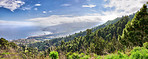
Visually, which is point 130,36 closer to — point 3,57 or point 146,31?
point 146,31

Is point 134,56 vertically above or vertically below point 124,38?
above

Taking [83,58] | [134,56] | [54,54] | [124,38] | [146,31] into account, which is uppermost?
[54,54]

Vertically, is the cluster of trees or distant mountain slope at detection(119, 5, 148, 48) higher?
distant mountain slope at detection(119, 5, 148, 48)

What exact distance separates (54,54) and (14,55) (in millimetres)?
1895

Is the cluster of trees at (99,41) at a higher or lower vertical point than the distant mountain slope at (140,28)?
lower

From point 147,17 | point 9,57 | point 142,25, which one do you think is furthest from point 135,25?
point 9,57

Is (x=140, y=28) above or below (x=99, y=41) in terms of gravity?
above

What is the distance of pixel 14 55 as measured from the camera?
4.55 m

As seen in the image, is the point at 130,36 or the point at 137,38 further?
the point at 130,36

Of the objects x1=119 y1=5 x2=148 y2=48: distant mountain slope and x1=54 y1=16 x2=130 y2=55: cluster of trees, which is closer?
x1=119 y1=5 x2=148 y2=48: distant mountain slope

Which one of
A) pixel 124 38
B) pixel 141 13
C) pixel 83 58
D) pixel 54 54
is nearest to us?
pixel 54 54

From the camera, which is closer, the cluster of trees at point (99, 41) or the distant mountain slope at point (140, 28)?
the distant mountain slope at point (140, 28)

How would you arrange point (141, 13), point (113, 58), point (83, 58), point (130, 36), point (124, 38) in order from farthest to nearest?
1. point (124, 38)
2. point (130, 36)
3. point (141, 13)
4. point (83, 58)
5. point (113, 58)

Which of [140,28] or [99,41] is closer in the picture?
[140,28]
